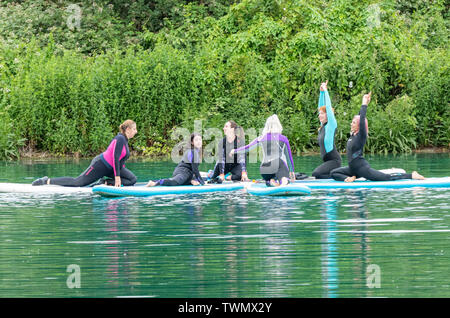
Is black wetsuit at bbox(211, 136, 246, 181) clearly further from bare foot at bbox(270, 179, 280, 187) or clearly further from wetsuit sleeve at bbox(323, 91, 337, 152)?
wetsuit sleeve at bbox(323, 91, 337, 152)

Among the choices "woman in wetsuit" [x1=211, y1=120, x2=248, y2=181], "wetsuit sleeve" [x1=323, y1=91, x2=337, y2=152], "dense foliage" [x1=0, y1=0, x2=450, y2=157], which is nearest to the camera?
"wetsuit sleeve" [x1=323, y1=91, x2=337, y2=152]

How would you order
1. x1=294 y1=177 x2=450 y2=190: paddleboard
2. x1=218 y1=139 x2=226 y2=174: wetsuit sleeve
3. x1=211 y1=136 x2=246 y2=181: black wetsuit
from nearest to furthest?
x1=294 y1=177 x2=450 y2=190: paddleboard → x1=211 y1=136 x2=246 y2=181: black wetsuit → x1=218 y1=139 x2=226 y2=174: wetsuit sleeve

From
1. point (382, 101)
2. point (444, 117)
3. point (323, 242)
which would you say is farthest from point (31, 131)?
point (323, 242)

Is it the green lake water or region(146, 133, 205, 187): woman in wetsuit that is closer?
the green lake water

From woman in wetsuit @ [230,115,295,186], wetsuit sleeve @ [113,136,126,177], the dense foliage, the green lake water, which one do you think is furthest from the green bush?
woman in wetsuit @ [230,115,295,186]

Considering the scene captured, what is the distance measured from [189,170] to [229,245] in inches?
257

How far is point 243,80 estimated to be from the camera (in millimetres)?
29109

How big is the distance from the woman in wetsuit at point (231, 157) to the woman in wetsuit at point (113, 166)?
1.86 meters

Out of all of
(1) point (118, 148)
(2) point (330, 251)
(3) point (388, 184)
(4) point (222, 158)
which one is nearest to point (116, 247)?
(2) point (330, 251)

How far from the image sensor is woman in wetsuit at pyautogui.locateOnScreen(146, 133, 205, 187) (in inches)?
→ 637

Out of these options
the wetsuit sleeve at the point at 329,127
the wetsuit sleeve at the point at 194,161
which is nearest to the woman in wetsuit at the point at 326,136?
the wetsuit sleeve at the point at 329,127

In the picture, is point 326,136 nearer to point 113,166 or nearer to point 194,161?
point 194,161

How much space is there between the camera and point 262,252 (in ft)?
31.4

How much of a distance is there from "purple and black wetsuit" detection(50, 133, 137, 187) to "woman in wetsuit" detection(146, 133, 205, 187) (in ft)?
2.02
